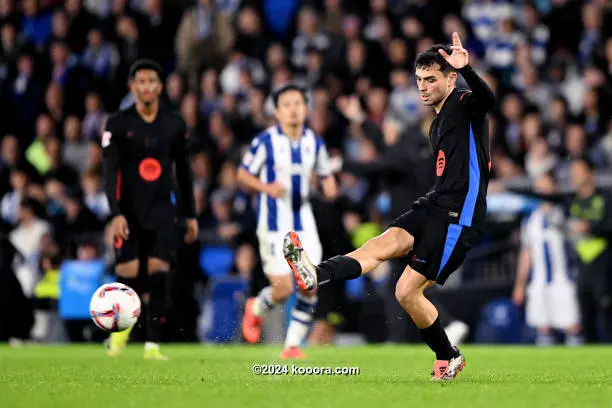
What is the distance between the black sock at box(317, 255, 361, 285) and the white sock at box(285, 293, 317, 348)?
379cm

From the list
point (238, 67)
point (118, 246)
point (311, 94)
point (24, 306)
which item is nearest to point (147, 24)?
point (238, 67)

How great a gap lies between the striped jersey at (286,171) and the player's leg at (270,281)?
137 millimetres

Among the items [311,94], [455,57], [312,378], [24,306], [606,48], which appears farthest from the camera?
[311,94]

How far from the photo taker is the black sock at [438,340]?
299 inches

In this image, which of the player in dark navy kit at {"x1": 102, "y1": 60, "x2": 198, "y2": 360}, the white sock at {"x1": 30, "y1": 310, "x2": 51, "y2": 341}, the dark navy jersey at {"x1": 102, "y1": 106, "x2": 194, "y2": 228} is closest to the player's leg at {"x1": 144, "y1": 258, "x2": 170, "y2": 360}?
the player in dark navy kit at {"x1": 102, "y1": 60, "x2": 198, "y2": 360}

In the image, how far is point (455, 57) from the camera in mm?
7125

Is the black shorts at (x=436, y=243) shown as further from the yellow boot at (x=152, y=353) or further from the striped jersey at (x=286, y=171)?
the striped jersey at (x=286, y=171)

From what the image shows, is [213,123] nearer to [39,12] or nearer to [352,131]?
[352,131]

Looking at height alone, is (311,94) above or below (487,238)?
above

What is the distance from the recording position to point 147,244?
1063 cm

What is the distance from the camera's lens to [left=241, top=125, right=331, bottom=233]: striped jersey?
11281 mm

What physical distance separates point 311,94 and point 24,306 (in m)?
5.07

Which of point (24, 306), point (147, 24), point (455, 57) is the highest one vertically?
point (147, 24)

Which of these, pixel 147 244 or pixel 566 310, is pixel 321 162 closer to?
pixel 147 244
